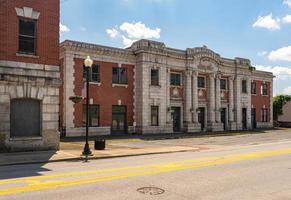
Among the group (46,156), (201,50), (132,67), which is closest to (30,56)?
(46,156)

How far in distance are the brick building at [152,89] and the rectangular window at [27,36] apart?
1186 centimetres

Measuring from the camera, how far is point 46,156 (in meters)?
17.8

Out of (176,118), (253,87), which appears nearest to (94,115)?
(176,118)

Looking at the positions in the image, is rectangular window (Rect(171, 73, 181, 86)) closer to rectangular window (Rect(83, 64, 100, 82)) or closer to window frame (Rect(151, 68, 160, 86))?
window frame (Rect(151, 68, 160, 86))

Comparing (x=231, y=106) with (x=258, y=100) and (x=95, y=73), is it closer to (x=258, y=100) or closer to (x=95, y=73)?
(x=258, y=100)

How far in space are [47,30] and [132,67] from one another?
685 inches

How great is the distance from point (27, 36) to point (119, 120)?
702 inches

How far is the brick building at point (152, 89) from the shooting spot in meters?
33.6

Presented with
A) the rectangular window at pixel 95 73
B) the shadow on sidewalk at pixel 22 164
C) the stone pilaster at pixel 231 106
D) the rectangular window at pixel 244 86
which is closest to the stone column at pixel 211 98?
the stone pilaster at pixel 231 106

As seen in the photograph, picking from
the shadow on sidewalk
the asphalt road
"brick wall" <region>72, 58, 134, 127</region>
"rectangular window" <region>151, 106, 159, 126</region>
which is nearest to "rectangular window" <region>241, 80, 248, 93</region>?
"rectangular window" <region>151, 106, 159, 126</region>

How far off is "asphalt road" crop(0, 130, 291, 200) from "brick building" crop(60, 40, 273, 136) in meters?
18.9

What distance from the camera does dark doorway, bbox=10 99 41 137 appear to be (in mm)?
19625

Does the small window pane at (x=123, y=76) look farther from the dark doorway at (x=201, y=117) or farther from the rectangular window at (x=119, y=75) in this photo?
the dark doorway at (x=201, y=117)

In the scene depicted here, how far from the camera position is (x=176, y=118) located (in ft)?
137
